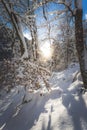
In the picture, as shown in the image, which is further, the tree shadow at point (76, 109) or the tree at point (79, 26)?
the tree at point (79, 26)

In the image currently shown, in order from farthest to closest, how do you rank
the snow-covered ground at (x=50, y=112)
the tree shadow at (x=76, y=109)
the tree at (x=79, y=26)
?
the tree at (x=79, y=26), the snow-covered ground at (x=50, y=112), the tree shadow at (x=76, y=109)

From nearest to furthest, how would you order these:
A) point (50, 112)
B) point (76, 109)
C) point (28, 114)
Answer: point (76, 109) < point (50, 112) < point (28, 114)

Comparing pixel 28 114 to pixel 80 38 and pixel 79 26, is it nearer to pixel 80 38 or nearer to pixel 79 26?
pixel 80 38

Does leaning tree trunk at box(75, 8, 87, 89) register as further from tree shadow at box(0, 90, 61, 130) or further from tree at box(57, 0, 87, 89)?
tree shadow at box(0, 90, 61, 130)

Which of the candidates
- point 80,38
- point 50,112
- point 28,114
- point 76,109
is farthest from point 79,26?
point 28,114

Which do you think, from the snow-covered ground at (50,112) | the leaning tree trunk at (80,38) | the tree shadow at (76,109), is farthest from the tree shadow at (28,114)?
the leaning tree trunk at (80,38)

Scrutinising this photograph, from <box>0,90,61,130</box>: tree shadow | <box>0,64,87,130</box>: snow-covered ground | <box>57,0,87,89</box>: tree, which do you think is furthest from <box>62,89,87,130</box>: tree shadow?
<box>57,0,87,89</box>: tree

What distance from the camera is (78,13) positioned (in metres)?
6.45

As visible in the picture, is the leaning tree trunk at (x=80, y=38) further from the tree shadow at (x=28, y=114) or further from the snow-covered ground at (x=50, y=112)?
the tree shadow at (x=28, y=114)

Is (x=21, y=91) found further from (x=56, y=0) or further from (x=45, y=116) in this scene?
(x=56, y=0)

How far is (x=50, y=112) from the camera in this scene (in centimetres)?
570

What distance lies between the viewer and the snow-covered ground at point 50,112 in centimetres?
496

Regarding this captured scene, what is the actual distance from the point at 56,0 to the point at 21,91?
4330 mm

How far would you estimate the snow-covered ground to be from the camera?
496 centimetres
